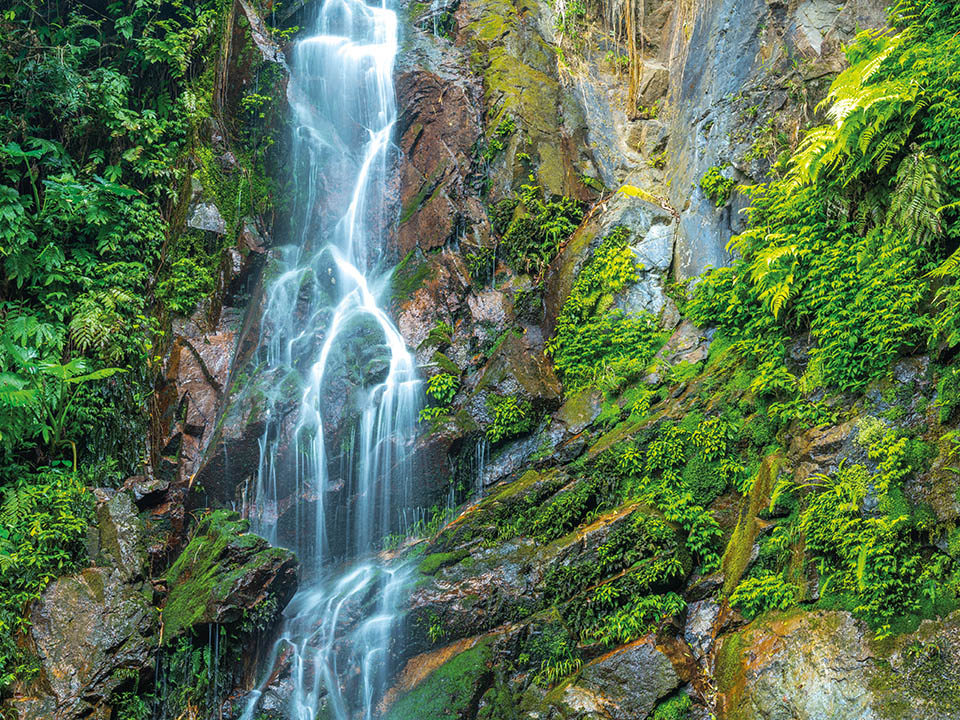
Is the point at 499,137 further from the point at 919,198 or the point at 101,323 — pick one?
the point at 919,198

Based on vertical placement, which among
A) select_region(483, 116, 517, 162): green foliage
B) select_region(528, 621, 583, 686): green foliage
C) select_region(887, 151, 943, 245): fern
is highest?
select_region(483, 116, 517, 162): green foliage

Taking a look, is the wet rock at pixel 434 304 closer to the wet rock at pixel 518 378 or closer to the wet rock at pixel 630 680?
the wet rock at pixel 518 378

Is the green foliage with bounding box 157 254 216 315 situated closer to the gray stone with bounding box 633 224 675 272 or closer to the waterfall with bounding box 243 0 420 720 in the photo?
the waterfall with bounding box 243 0 420 720

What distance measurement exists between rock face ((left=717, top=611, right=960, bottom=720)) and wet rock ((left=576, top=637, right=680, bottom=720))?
53 cm

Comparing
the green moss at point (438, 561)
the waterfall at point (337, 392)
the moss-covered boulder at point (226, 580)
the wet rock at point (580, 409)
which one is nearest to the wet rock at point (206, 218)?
the waterfall at point (337, 392)

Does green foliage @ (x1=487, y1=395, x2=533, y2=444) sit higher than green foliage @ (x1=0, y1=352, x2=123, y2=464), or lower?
lower

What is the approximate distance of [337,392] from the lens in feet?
34.4

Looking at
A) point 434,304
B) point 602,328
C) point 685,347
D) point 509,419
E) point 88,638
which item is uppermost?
point 434,304

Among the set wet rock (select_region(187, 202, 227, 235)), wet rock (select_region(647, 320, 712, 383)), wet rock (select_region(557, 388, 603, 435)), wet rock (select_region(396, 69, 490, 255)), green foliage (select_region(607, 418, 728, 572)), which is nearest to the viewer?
green foliage (select_region(607, 418, 728, 572))

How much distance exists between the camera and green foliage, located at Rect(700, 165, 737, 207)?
33.0 ft

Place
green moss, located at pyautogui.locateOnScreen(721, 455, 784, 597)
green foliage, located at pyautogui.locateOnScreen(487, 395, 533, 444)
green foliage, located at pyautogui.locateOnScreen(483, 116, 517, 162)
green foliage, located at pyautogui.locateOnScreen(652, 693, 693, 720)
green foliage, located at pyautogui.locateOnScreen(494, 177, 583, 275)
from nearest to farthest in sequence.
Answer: green foliage, located at pyautogui.locateOnScreen(652, 693, 693, 720)
green moss, located at pyautogui.locateOnScreen(721, 455, 784, 597)
green foliage, located at pyautogui.locateOnScreen(487, 395, 533, 444)
green foliage, located at pyautogui.locateOnScreen(494, 177, 583, 275)
green foliage, located at pyautogui.locateOnScreen(483, 116, 517, 162)

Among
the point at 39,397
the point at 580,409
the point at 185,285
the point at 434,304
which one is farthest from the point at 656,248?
the point at 39,397

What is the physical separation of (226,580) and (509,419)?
4.46m

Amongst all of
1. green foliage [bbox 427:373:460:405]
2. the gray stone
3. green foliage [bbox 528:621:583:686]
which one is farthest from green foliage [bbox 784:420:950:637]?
green foliage [bbox 427:373:460:405]
